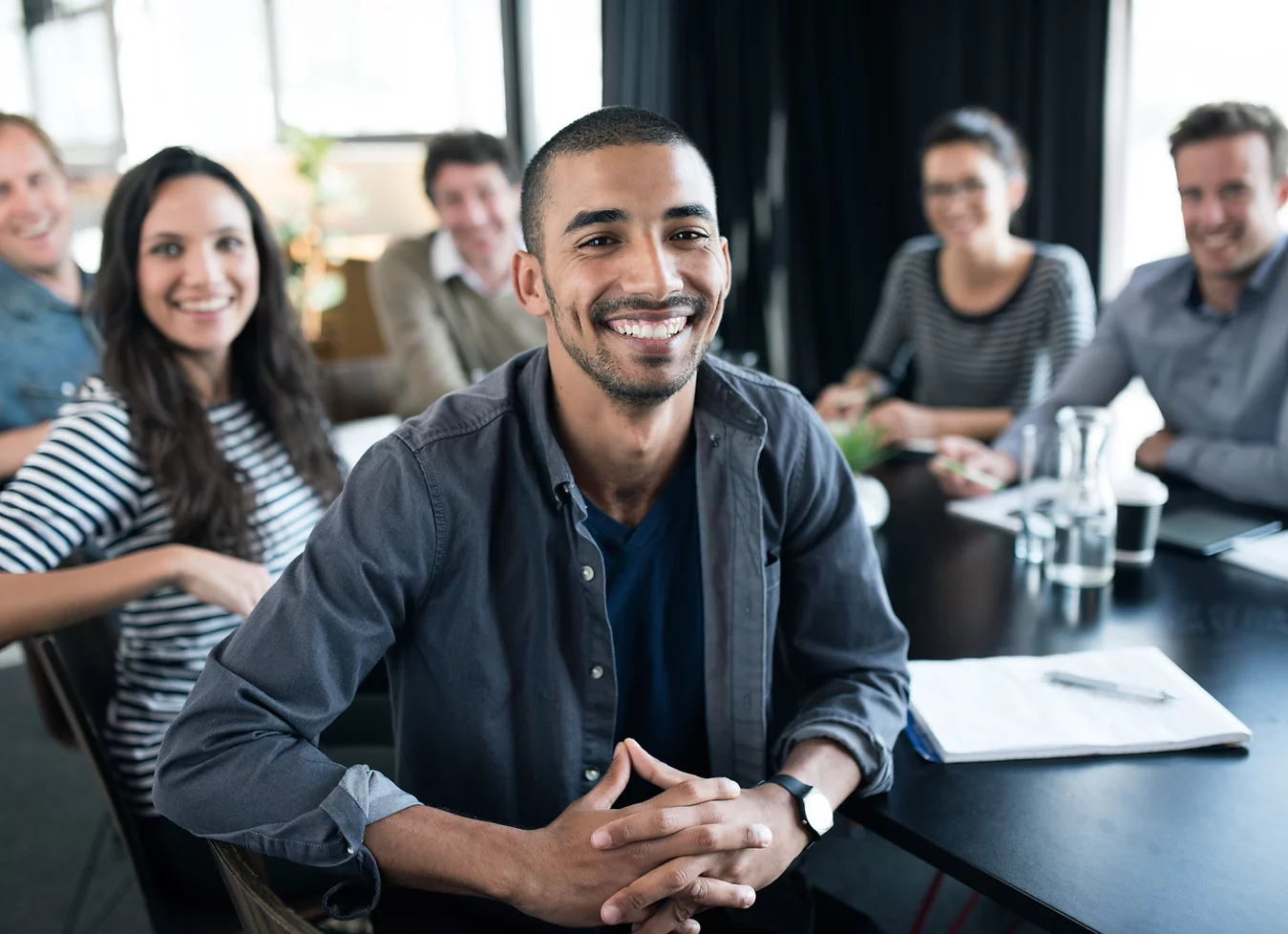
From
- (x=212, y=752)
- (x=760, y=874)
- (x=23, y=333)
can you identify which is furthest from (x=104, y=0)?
(x=760, y=874)

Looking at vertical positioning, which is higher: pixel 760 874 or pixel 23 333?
pixel 23 333

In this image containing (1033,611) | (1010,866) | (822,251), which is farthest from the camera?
(822,251)

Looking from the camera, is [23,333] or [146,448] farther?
[23,333]

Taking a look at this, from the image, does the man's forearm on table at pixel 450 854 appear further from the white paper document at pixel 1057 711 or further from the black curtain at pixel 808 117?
the black curtain at pixel 808 117

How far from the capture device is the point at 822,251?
4375 millimetres

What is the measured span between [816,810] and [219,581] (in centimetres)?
83

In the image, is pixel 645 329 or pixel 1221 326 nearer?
pixel 645 329

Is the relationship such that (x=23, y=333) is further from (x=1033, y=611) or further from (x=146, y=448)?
(x=1033, y=611)

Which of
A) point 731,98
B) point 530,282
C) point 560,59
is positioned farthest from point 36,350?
point 560,59

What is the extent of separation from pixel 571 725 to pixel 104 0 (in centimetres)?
452

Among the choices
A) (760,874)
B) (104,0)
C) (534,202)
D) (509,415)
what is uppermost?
(104,0)

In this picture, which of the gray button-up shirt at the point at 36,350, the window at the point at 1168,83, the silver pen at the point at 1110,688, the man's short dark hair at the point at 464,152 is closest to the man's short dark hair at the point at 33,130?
the gray button-up shirt at the point at 36,350

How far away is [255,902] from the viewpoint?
0.73 meters

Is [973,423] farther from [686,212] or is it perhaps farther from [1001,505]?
[686,212]
